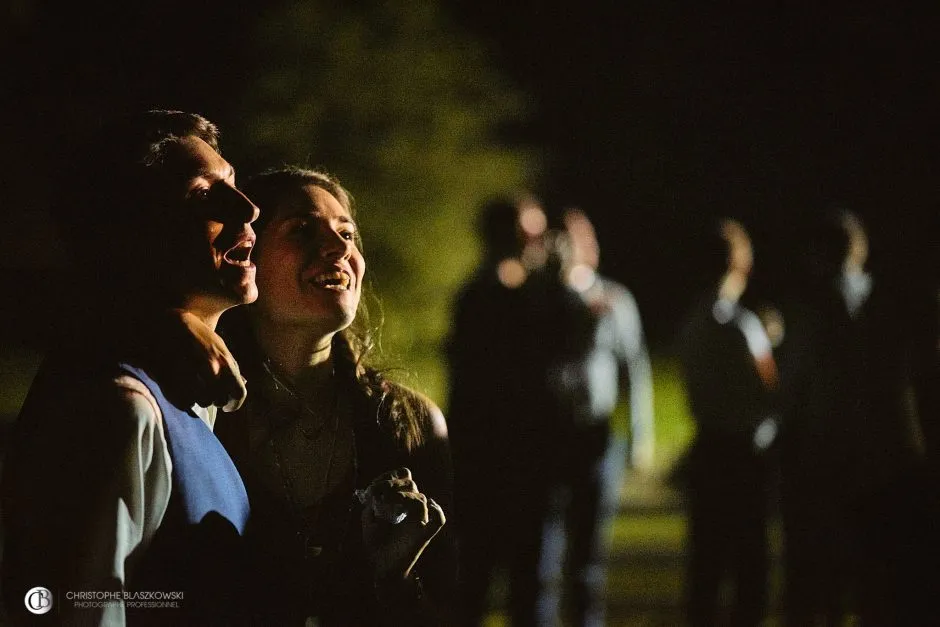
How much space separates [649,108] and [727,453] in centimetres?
1513

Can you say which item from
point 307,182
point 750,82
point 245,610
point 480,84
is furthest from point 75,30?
point 750,82

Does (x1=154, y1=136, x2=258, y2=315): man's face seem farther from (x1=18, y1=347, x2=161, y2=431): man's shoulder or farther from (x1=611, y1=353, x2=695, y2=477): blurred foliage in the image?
(x1=611, y1=353, x2=695, y2=477): blurred foliage

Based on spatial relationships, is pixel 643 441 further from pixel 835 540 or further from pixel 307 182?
pixel 307 182

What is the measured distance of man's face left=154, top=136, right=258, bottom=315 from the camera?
4.65 feet

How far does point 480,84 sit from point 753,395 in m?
5.91

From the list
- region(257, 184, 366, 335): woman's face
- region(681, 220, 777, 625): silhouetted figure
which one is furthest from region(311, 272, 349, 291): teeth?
region(681, 220, 777, 625): silhouetted figure

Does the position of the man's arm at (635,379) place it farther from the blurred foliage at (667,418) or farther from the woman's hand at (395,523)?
the blurred foliage at (667,418)

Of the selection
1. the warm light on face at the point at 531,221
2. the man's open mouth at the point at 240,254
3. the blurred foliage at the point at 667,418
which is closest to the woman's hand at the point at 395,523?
the man's open mouth at the point at 240,254

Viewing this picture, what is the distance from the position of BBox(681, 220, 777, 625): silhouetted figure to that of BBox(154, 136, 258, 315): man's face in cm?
303

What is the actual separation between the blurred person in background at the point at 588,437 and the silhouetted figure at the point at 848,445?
28.4 inches

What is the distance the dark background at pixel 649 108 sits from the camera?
24.9ft

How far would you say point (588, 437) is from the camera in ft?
13.0

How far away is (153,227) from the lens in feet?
4.58

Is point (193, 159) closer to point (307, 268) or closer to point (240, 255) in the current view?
point (240, 255)
